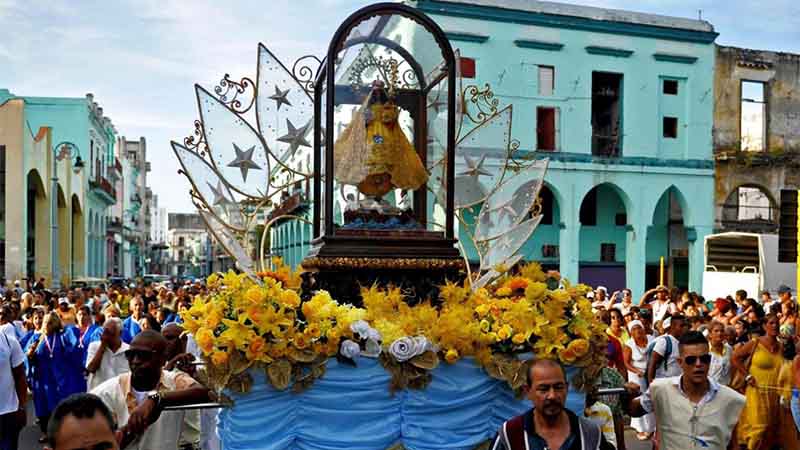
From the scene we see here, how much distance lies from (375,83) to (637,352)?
5717 mm

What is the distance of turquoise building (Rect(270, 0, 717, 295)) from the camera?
25031mm

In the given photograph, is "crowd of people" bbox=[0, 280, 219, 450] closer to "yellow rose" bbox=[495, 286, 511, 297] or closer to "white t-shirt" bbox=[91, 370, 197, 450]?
"white t-shirt" bbox=[91, 370, 197, 450]

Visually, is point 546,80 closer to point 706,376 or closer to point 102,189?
point 706,376

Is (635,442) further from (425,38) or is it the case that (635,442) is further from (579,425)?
(579,425)

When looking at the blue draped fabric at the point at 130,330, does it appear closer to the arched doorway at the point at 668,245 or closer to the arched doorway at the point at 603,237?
the arched doorway at the point at 603,237

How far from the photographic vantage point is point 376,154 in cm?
650

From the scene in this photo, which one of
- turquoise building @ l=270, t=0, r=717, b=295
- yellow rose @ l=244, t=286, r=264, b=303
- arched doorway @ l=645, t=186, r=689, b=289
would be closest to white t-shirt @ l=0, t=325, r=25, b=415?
yellow rose @ l=244, t=286, r=264, b=303

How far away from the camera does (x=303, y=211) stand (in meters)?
8.19

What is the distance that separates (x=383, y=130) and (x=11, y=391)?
172 inches

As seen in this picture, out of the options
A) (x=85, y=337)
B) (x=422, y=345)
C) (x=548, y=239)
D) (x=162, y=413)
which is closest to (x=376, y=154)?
(x=422, y=345)

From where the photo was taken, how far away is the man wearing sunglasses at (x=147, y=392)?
413 cm

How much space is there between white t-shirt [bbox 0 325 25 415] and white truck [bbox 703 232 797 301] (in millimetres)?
17243

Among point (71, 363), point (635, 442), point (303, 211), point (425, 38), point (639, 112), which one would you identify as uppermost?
point (639, 112)

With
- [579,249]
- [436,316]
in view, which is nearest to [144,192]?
[579,249]
